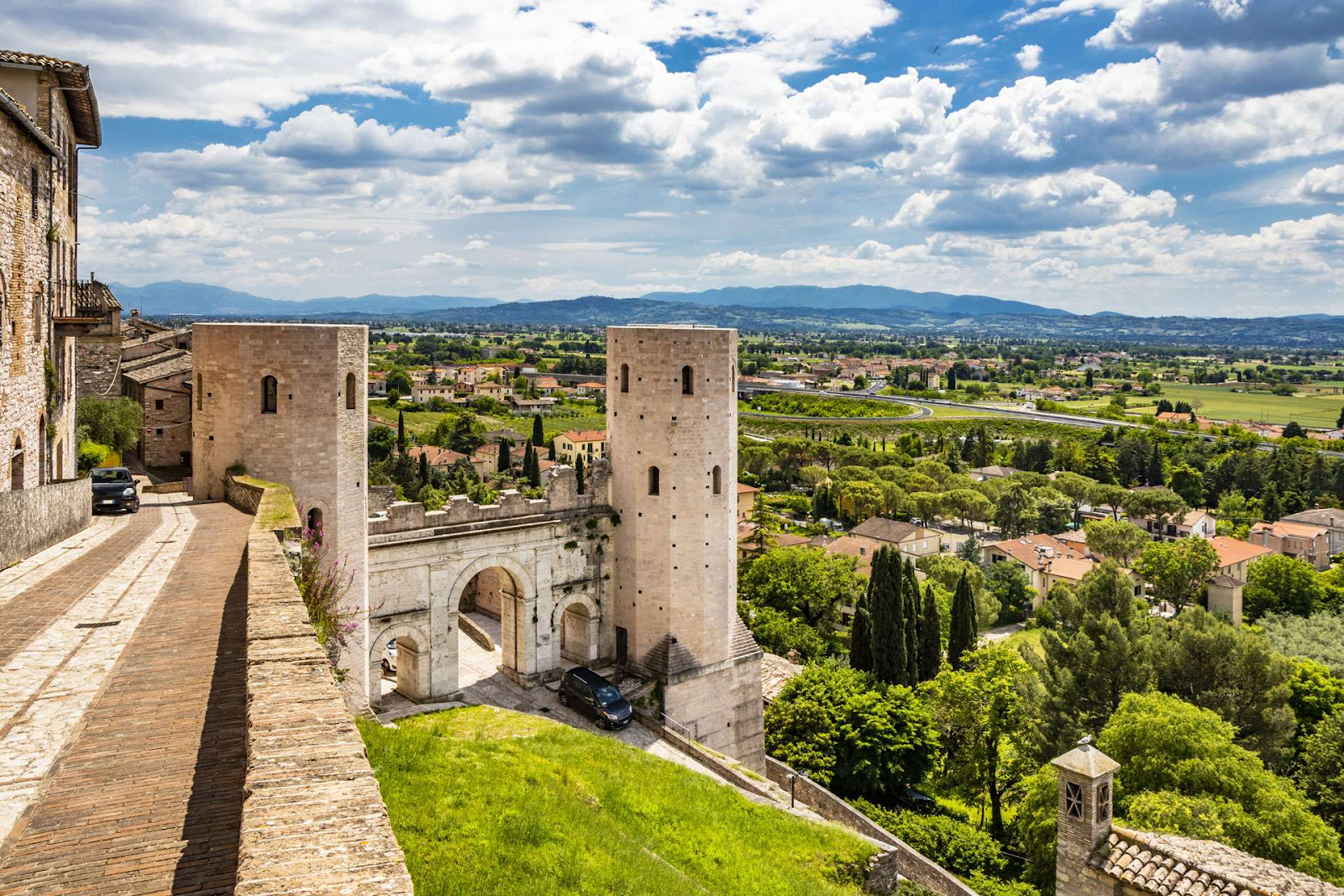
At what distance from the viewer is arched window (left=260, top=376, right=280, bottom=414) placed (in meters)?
21.5

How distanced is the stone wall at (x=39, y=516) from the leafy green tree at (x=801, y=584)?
3865 cm

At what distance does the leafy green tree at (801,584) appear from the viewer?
52562mm

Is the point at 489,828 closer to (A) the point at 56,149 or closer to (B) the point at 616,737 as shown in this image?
(B) the point at 616,737

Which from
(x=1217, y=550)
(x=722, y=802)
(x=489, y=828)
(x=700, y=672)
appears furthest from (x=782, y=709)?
(x=1217, y=550)

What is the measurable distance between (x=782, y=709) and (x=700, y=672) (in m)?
6.56

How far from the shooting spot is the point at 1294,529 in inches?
3305

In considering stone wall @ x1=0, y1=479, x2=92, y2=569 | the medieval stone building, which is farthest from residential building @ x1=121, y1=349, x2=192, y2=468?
the medieval stone building

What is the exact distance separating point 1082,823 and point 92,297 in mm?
30152

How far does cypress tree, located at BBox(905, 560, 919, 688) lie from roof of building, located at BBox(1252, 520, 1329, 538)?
55784 millimetres

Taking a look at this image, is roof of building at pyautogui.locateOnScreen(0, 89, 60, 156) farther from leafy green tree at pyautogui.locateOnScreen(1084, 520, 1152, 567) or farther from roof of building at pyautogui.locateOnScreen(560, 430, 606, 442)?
roof of building at pyautogui.locateOnScreen(560, 430, 606, 442)

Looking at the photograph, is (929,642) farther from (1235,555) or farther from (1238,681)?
(1235,555)

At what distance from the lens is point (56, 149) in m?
22.9

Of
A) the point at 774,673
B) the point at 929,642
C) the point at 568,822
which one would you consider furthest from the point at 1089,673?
the point at 568,822

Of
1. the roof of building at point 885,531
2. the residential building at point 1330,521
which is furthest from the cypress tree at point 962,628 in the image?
the residential building at point 1330,521
